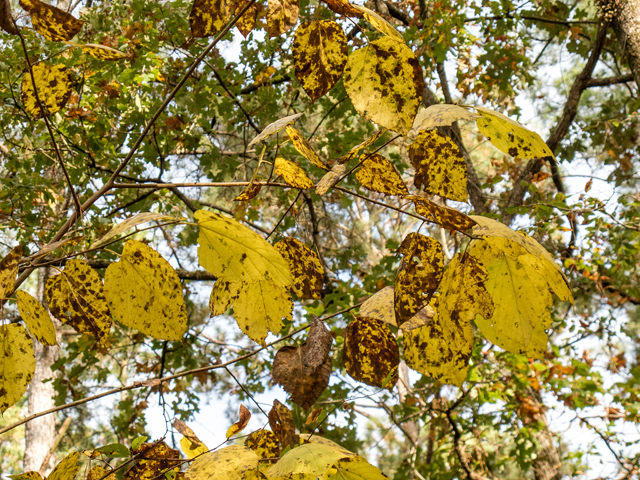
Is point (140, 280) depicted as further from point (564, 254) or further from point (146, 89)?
point (564, 254)

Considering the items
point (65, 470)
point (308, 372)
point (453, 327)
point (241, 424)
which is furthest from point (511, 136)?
point (65, 470)

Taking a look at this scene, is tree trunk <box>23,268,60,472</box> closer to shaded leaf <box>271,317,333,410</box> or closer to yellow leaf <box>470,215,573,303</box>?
shaded leaf <box>271,317,333,410</box>

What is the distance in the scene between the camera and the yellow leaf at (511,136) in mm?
357

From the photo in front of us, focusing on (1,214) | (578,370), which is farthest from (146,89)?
(578,370)

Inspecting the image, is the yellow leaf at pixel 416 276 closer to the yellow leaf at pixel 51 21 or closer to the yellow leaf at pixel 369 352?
the yellow leaf at pixel 369 352

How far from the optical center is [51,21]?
1.36 ft

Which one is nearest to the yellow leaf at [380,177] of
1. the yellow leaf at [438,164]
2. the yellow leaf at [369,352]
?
the yellow leaf at [438,164]

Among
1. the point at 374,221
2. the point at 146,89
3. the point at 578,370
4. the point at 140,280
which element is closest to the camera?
the point at 140,280

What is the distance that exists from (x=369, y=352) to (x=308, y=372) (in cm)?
7

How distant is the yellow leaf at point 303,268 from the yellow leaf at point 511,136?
222mm

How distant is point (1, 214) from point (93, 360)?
0.99 metres

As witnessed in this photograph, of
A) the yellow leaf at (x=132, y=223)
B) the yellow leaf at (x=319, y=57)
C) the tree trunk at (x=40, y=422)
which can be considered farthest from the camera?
the tree trunk at (x=40, y=422)

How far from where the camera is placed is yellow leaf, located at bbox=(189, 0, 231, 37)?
1.39ft

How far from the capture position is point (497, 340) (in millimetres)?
399
